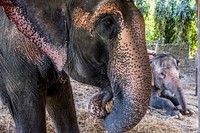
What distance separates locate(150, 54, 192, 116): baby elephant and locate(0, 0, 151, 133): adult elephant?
8.73 ft

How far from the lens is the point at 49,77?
1.74m

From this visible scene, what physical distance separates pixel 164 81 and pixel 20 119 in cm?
289

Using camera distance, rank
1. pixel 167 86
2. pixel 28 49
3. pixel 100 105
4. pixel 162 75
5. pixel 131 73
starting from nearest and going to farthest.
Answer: pixel 131 73 < pixel 100 105 < pixel 28 49 < pixel 167 86 < pixel 162 75

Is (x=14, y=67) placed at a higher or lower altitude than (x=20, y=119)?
higher

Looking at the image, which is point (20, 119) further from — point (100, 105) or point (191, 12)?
point (191, 12)

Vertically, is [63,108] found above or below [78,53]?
below

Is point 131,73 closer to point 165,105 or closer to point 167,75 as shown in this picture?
point 167,75

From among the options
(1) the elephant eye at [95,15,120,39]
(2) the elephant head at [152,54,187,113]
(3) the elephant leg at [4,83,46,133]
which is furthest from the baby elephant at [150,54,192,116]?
(1) the elephant eye at [95,15,120,39]

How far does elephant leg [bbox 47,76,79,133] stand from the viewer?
79.8 inches

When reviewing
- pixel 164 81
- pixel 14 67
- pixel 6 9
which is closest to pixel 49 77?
pixel 14 67

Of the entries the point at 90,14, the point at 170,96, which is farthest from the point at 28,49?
the point at 170,96

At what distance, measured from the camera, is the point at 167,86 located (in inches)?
173

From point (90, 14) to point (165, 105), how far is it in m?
3.58

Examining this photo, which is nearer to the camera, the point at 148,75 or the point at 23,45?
the point at 148,75
